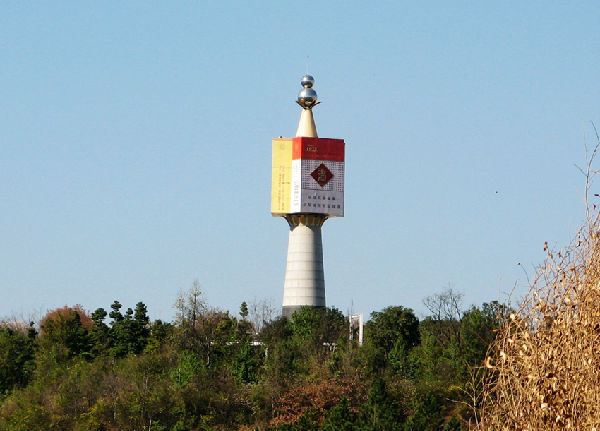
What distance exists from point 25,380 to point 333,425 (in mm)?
24073

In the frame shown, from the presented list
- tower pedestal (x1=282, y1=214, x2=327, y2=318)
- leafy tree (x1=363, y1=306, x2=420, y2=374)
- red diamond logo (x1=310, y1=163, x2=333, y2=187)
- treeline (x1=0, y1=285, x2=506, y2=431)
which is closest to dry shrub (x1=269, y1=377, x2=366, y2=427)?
treeline (x1=0, y1=285, x2=506, y2=431)

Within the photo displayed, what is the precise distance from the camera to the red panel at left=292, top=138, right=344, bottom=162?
81.7 meters

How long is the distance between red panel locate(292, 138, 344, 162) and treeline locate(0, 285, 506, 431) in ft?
37.5

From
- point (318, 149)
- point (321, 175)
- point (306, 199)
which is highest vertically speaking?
point (318, 149)

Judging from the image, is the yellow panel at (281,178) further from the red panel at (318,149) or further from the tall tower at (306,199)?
the red panel at (318,149)

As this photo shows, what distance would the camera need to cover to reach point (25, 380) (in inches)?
2598

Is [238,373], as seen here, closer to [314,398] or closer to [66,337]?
[314,398]

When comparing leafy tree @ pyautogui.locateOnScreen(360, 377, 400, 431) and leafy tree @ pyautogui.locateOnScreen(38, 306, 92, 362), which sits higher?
leafy tree @ pyautogui.locateOnScreen(38, 306, 92, 362)

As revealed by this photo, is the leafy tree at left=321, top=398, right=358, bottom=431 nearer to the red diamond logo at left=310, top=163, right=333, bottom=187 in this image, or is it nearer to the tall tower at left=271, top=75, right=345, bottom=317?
the tall tower at left=271, top=75, right=345, bottom=317

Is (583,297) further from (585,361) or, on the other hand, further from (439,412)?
(439,412)

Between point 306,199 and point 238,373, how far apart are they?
21.2m

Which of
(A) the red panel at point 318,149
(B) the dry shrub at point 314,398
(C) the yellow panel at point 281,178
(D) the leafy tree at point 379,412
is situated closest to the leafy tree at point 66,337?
(B) the dry shrub at point 314,398

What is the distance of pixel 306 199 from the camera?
8131cm

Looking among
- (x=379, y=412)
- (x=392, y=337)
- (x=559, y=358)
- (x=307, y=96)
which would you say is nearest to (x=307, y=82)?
(x=307, y=96)
